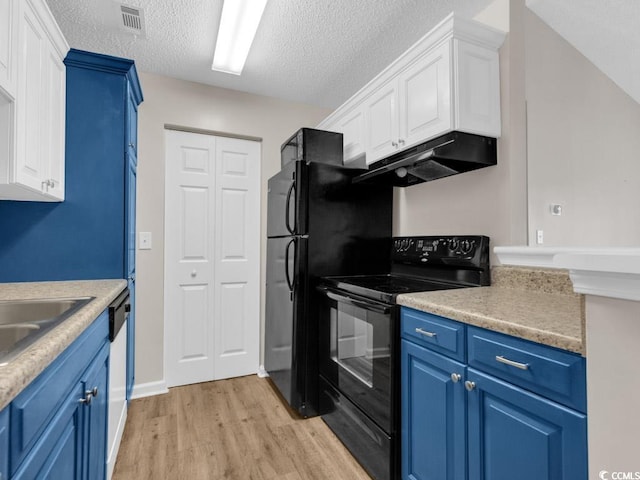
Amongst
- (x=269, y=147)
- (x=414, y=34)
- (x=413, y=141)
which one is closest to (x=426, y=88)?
(x=413, y=141)

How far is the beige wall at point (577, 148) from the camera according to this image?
1.85 meters

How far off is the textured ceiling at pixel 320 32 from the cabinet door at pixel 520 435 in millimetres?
1812

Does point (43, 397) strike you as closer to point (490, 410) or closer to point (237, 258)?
point (490, 410)

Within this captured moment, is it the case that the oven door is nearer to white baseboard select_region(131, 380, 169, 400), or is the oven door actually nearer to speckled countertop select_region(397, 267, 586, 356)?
speckled countertop select_region(397, 267, 586, 356)

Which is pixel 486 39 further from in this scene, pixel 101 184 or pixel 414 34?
pixel 101 184

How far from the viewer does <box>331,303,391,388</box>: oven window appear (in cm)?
157

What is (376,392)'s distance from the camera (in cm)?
161

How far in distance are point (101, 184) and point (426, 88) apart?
1898mm

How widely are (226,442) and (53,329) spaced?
1423 mm

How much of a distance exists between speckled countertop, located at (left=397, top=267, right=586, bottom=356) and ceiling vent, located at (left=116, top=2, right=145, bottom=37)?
2126mm

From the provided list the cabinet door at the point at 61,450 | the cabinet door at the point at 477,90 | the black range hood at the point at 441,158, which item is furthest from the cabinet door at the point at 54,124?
the cabinet door at the point at 477,90

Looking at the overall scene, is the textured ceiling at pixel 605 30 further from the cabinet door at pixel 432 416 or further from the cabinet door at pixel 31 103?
the cabinet door at pixel 31 103

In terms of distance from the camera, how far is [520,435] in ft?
3.22

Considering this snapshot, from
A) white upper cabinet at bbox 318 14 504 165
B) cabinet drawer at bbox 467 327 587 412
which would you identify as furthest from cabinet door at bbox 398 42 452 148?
cabinet drawer at bbox 467 327 587 412
